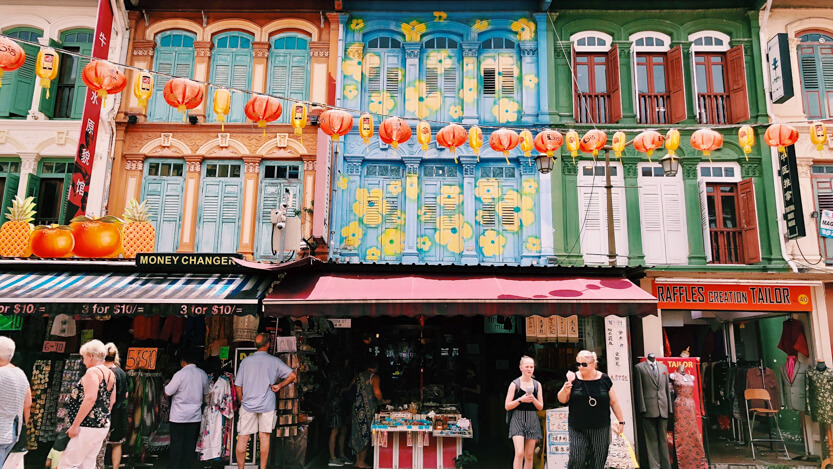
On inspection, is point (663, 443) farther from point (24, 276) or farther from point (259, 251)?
point (24, 276)

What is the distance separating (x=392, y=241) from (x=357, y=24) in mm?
5151

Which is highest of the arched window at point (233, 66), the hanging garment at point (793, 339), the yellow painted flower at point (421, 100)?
the arched window at point (233, 66)

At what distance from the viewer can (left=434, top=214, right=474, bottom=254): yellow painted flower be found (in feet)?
40.4

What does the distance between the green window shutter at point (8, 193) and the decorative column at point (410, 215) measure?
8366 millimetres

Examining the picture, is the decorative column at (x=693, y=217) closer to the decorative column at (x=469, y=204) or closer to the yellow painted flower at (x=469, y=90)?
the decorative column at (x=469, y=204)

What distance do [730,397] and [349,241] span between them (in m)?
8.81

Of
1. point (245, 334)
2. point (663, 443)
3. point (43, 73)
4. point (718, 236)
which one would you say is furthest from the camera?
point (718, 236)

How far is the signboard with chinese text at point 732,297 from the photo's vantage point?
11117 millimetres

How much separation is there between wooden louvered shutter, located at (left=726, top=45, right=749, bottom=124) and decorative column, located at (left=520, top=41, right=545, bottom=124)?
13.6ft

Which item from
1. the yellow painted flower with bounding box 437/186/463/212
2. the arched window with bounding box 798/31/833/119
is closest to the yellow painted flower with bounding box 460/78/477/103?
the yellow painted flower with bounding box 437/186/463/212

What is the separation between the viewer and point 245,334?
10211 mm

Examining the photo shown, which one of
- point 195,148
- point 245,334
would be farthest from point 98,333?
point 195,148

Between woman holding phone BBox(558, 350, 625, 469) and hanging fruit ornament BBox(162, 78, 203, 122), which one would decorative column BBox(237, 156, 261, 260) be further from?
woman holding phone BBox(558, 350, 625, 469)

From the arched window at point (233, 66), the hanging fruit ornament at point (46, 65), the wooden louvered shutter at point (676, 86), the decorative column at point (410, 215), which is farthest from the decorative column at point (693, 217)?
the hanging fruit ornament at point (46, 65)
